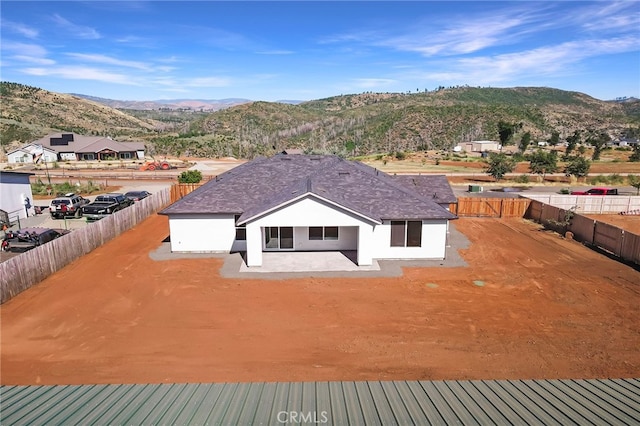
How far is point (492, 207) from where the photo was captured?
1320 inches

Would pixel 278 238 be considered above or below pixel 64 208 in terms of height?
below

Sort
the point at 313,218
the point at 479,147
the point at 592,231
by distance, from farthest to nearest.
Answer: the point at 479,147, the point at 592,231, the point at 313,218

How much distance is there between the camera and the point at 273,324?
14.7 meters

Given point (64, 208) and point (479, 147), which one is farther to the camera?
point (479, 147)

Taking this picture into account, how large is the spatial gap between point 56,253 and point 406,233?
1841cm

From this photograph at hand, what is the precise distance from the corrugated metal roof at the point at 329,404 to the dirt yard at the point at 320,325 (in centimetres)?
412

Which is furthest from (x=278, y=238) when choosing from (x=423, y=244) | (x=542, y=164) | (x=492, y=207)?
(x=542, y=164)

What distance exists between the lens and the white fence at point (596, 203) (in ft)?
→ 113

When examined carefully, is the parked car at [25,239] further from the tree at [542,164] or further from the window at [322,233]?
the tree at [542,164]

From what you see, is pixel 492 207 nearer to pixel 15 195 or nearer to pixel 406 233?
pixel 406 233

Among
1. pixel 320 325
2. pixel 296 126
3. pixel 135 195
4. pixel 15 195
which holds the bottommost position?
pixel 320 325

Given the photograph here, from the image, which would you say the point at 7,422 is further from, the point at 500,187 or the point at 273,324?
the point at 500,187

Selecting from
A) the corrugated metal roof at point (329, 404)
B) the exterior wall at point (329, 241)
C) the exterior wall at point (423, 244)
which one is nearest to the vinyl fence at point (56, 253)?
the corrugated metal roof at point (329, 404)

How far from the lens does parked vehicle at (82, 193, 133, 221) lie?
101 feet
